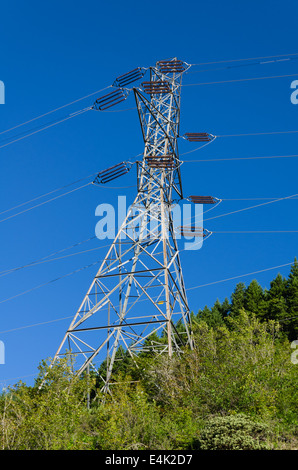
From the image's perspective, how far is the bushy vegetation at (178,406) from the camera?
63.2 feet

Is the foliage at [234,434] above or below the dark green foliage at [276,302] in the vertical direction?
below

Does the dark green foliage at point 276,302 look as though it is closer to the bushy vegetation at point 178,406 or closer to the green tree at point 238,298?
the green tree at point 238,298

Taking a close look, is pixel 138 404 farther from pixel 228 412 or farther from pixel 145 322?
pixel 145 322

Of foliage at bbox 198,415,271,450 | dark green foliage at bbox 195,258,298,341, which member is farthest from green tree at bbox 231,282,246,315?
foliage at bbox 198,415,271,450

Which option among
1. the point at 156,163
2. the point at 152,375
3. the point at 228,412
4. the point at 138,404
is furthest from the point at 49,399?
the point at 156,163

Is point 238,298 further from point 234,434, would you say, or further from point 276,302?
point 234,434

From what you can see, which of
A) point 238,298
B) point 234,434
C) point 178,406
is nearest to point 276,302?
point 238,298

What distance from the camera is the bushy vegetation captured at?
19.3m

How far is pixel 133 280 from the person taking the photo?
29.4 m

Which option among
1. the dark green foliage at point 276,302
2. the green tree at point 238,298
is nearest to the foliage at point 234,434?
the dark green foliage at point 276,302

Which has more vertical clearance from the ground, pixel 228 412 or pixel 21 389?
pixel 21 389
